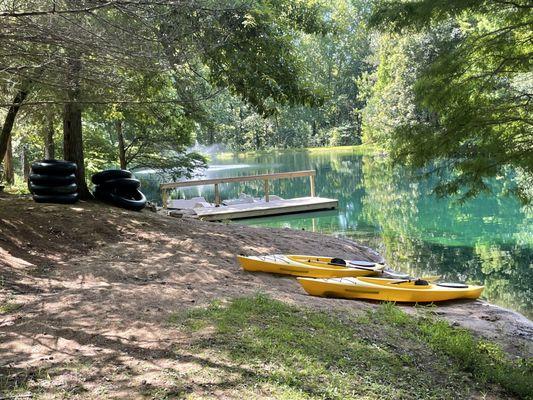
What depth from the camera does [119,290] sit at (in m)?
4.82

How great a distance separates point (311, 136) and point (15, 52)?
5212cm

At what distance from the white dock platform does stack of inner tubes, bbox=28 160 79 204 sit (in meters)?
6.05

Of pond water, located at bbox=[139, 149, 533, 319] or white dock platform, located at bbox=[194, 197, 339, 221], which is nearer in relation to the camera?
pond water, located at bbox=[139, 149, 533, 319]

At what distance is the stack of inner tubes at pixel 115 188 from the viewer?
9766mm

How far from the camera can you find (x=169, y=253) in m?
7.16

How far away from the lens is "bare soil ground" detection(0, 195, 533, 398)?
3.18 m

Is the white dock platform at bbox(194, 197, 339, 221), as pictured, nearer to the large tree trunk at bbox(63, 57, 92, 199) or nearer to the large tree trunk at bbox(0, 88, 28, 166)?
the large tree trunk at bbox(63, 57, 92, 199)

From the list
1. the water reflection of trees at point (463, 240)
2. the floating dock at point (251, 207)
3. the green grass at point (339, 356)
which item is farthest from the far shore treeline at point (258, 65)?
the floating dock at point (251, 207)

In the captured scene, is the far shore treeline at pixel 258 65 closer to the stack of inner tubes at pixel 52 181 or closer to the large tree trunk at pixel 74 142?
the large tree trunk at pixel 74 142

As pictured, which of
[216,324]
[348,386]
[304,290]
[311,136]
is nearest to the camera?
[348,386]

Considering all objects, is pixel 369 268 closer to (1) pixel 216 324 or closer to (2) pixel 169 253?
(2) pixel 169 253

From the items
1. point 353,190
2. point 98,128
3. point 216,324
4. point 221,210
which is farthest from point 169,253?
point 353,190

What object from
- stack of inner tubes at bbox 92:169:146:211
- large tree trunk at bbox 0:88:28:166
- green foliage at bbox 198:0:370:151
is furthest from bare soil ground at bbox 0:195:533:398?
green foliage at bbox 198:0:370:151

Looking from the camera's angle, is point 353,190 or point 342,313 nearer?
point 342,313
